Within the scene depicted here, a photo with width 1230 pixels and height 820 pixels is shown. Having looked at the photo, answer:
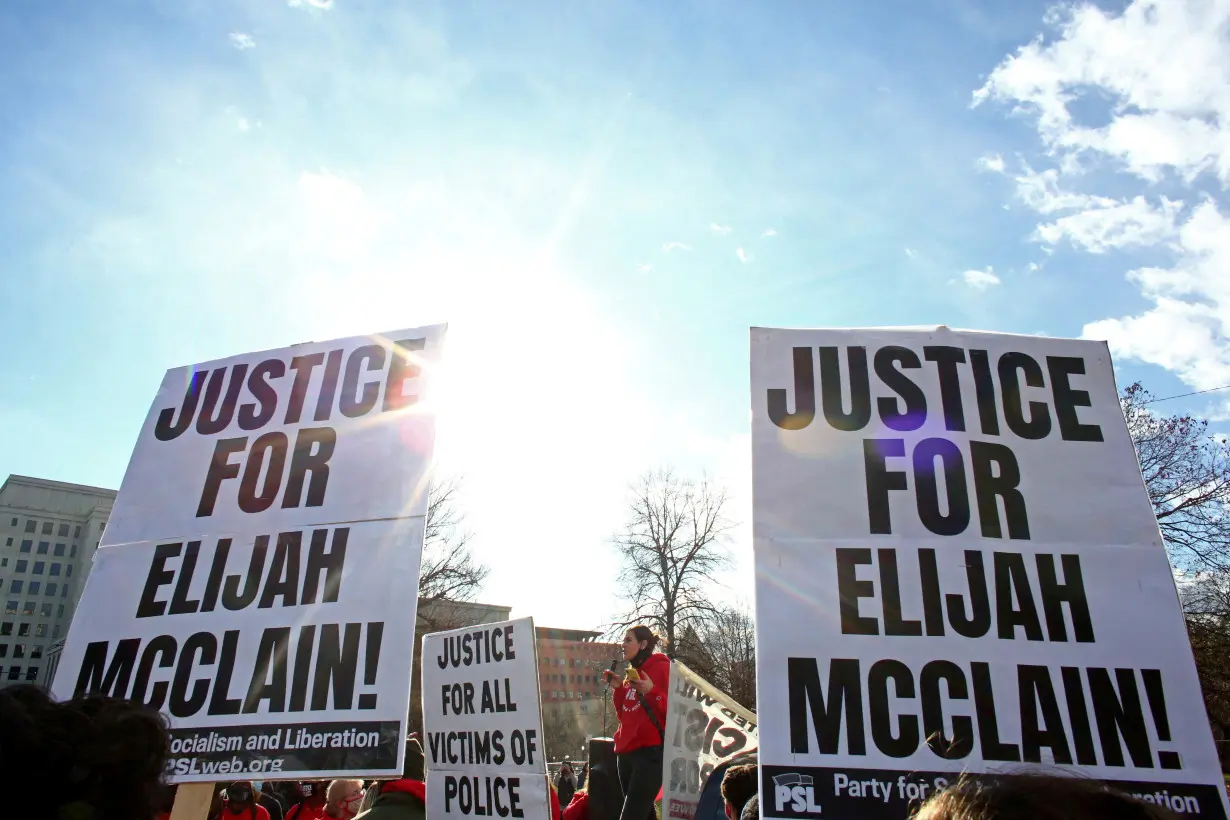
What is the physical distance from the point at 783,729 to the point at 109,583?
285cm

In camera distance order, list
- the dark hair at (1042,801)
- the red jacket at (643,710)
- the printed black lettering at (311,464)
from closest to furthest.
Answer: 1. the dark hair at (1042,801)
2. the printed black lettering at (311,464)
3. the red jacket at (643,710)

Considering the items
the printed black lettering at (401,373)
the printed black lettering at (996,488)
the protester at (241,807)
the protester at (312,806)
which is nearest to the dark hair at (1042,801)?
the printed black lettering at (996,488)

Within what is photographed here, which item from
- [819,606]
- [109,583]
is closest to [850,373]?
[819,606]

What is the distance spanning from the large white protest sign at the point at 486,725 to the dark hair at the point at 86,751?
3.04 metres

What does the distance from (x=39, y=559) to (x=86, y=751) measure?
140 metres

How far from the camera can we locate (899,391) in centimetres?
287

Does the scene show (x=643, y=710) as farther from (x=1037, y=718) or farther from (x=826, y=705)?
(x=1037, y=718)

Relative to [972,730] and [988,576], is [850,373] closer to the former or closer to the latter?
[988,576]

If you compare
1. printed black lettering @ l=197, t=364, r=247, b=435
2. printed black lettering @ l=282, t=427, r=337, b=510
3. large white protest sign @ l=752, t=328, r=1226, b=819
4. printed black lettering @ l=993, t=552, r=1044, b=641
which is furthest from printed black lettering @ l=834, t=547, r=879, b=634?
printed black lettering @ l=197, t=364, r=247, b=435

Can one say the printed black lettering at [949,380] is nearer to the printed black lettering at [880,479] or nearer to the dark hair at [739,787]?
the printed black lettering at [880,479]

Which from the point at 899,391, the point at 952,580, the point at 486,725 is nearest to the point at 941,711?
the point at 952,580

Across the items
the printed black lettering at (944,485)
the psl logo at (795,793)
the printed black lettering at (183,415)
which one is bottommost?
the psl logo at (795,793)

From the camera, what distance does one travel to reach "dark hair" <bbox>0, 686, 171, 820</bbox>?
1.40 m

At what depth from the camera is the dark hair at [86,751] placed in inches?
55.0
